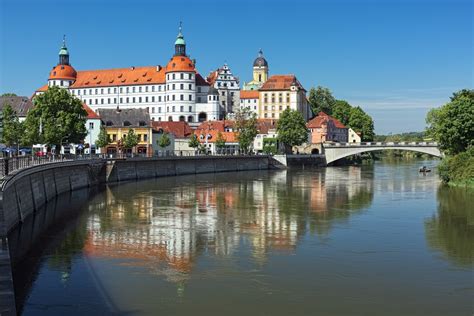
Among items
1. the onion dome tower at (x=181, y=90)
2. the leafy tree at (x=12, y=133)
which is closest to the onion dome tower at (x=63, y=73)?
the onion dome tower at (x=181, y=90)

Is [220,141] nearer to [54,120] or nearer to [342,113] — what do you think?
[54,120]

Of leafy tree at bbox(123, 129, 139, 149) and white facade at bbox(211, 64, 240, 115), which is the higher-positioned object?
white facade at bbox(211, 64, 240, 115)

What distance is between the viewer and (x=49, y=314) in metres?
16.8

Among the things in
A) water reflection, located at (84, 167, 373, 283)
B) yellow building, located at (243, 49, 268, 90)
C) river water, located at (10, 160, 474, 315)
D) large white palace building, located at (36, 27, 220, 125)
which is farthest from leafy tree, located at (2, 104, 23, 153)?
yellow building, located at (243, 49, 268, 90)

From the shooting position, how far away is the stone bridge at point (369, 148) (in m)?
101

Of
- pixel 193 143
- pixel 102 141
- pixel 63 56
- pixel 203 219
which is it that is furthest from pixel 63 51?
pixel 203 219

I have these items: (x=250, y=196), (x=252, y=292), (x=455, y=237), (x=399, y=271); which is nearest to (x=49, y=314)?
(x=252, y=292)

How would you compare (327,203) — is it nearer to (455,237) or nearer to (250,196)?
(250,196)

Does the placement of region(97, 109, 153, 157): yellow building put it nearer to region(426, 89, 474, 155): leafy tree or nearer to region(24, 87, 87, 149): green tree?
region(24, 87, 87, 149): green tree

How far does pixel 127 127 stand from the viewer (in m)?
101

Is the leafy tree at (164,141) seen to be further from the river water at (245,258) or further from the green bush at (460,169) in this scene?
the river water at (245,258)

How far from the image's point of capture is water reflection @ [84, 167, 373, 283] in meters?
25.6

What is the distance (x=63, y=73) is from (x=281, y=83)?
2276 inches

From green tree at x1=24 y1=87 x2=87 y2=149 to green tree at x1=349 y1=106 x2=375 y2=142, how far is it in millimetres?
100715
